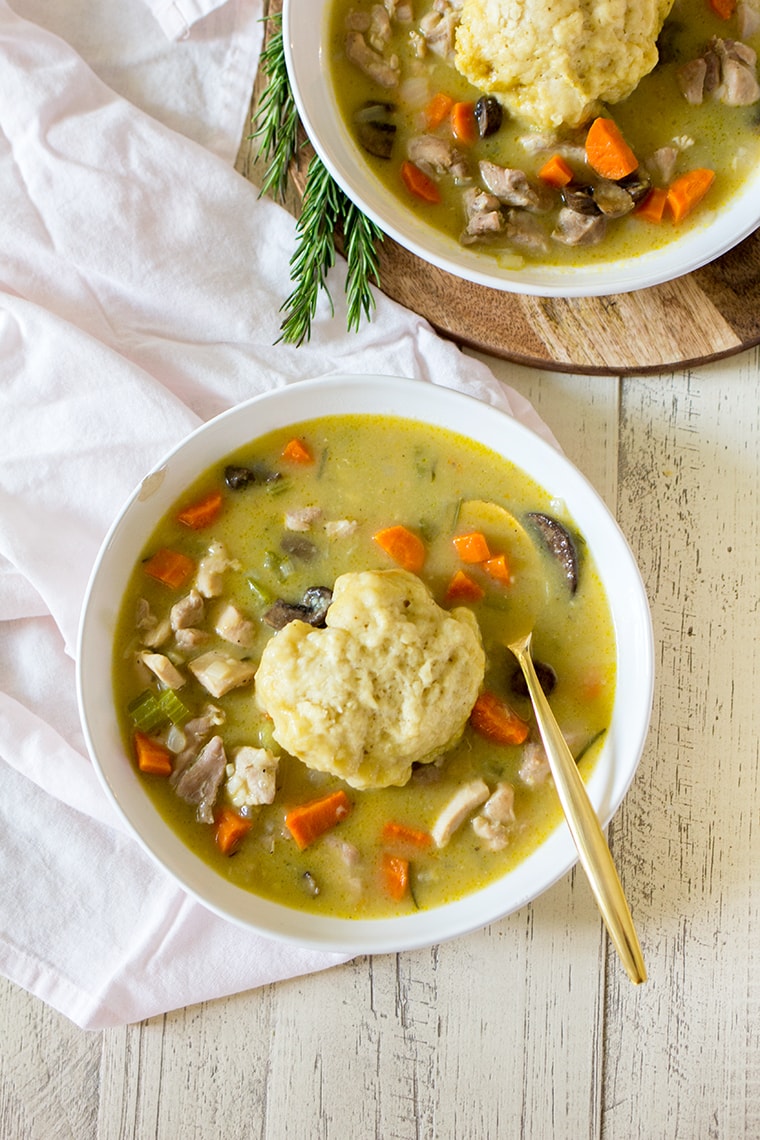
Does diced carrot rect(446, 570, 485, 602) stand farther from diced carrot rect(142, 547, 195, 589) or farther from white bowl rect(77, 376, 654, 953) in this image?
diced carrot rect(142, 547, 195, 589)

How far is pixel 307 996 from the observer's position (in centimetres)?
355

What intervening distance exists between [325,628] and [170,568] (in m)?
0.52

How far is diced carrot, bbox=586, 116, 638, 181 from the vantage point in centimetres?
329

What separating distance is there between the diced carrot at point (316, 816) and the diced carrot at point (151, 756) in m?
0.40

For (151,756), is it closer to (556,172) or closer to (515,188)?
(515,188)

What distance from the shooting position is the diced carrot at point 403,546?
3.17m

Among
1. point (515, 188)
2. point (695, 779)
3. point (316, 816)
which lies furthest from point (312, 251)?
point (695, 779)

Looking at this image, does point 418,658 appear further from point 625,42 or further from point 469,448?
point 625,42

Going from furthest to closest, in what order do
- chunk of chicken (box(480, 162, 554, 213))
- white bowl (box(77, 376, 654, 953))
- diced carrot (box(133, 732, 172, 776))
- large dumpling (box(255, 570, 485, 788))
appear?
chunk of chicken (box(480, 162, 554, 213)) < diced carrot (box(133, 732, 172, 776)) < white bowl (box(77, 376, 654, 953)) < large dumpling (box(255, 570, 485, 788))

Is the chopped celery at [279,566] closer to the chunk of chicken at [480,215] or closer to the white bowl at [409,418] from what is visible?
the white bowl at [409,418]

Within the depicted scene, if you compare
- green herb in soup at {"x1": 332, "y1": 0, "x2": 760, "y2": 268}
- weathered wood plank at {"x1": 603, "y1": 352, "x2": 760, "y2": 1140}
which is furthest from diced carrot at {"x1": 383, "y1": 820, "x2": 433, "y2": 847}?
green herb in soup at {"x1": 332, "y1": 0, "x2": 760, "y2": 268}

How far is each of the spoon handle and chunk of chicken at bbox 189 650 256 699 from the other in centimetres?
82

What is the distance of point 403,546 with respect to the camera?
3.17 m

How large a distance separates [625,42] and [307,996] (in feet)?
10.3
